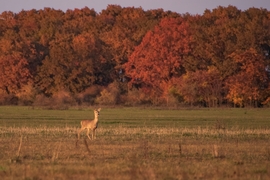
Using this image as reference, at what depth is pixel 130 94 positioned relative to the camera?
7125 cm

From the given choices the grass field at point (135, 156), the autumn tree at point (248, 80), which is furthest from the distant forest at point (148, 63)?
the grass field at point (135, 156)

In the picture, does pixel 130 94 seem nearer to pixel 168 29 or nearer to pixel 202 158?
pixel 168 29

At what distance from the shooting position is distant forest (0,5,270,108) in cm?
6688

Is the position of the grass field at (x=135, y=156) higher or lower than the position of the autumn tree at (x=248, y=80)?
lower

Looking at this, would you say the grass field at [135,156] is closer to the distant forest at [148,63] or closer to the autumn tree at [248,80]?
the autumn tree at [248,80]

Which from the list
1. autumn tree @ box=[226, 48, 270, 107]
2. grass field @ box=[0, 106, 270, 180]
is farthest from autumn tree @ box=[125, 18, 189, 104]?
grass field @ box=[0, 106, 270, 180]

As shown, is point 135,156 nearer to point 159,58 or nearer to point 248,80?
point 248,80

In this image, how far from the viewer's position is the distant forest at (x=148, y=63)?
219ft

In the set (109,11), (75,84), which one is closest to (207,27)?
(75,84)

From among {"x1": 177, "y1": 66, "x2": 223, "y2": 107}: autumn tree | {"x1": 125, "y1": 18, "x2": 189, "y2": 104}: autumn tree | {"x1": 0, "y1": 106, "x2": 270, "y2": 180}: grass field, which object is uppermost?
{"x1": 125, "y1": 18, "x2": 189, "y2": 104}: autumn tree

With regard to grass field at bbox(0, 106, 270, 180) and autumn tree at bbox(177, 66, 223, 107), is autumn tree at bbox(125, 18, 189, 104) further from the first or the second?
grass field at bbox(0, 106, 270, 180)

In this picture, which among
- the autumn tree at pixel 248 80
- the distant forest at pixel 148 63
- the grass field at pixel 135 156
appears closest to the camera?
the grass field at pixel 135 156

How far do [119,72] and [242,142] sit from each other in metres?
52.9

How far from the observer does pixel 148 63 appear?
70562 millimetres
